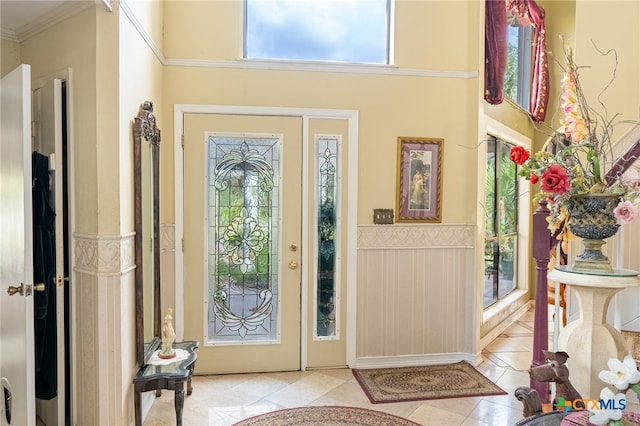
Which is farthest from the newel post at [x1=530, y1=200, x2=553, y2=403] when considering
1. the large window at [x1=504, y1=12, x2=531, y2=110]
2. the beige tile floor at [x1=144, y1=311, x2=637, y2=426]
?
the large window at [x1=504, y1=12, x2=531, y2=110]

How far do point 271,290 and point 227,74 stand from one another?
5.73 feet

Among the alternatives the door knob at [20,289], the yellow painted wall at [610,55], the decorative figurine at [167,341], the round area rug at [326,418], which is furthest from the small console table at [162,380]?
the yellow painted wall at [610,55]

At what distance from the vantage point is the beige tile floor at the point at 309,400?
9.28ft

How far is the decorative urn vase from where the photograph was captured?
77.5 inches

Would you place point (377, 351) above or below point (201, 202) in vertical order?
below

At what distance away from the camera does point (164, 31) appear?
336cm

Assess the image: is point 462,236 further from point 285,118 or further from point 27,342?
point 27,342

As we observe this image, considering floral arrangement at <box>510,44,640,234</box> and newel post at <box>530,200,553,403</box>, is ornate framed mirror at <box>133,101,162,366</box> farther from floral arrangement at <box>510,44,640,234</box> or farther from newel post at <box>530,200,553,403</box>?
newel post at <box>530,200,553,403</box>

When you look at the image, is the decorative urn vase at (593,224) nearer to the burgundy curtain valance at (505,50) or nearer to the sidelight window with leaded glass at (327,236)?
the sidelight window with leaded glass at (327,236)

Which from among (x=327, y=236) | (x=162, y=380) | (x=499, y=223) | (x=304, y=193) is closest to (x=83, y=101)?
(x=162, y=380)

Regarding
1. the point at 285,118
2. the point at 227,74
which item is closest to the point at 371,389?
the point at 285,118

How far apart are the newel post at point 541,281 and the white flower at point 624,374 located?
103 centimetres

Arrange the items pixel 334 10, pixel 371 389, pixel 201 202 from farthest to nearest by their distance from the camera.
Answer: pixel 334 10, pixel 201 202, pixel 371 389

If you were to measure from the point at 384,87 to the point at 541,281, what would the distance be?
1.99 m
